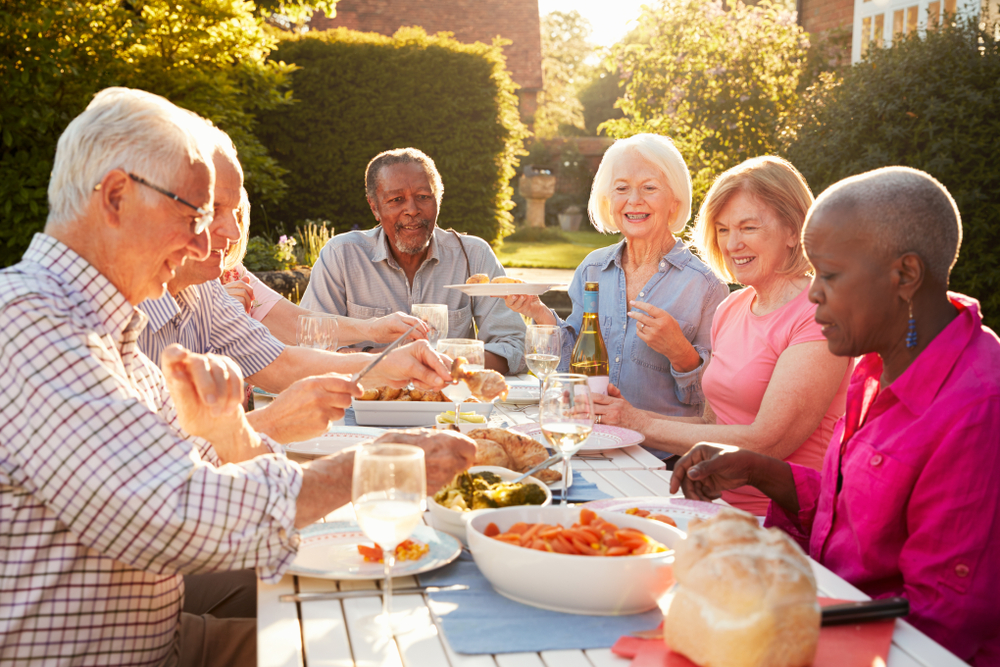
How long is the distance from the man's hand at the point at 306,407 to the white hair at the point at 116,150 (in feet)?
2.43

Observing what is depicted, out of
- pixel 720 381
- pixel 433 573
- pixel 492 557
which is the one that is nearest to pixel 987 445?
pixel 492 557

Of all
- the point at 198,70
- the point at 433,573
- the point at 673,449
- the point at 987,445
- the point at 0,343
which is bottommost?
the point at 673,449

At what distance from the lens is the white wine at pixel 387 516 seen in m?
1.38

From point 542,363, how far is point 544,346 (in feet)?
0.20

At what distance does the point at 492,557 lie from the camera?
1466 mm

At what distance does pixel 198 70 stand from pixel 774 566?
27.7 feet

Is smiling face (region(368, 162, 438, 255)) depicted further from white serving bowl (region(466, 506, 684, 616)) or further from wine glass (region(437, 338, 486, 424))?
white serving bowl (region(466, 506, 684, 616))

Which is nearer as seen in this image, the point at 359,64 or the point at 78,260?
the point at 78,260

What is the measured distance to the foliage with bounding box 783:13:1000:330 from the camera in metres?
6.60

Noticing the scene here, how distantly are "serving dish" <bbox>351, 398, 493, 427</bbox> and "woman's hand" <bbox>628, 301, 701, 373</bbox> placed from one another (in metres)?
0.77

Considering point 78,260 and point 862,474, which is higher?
point 78,260

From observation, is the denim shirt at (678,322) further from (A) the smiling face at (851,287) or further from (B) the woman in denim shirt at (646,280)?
(A) the smiling face at (851,287)

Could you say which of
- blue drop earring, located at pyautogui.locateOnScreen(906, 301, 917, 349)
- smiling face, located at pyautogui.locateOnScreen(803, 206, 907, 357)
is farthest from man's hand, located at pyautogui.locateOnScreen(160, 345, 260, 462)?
blue drop earring, located at pyautogui.locateOnScreen(906, 301, 917, 349)

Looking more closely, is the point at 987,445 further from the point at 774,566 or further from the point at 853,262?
the point at 774,566
